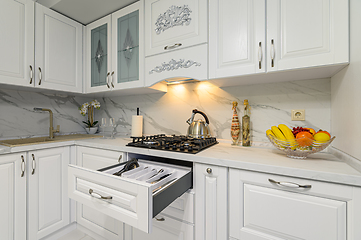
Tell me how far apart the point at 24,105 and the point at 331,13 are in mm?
2767

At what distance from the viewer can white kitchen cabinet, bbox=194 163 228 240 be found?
3.29 feet

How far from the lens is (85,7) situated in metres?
1.74

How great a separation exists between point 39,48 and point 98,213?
169 centimetres

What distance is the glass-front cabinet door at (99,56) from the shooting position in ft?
6.13

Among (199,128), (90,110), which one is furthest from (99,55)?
(199,128)

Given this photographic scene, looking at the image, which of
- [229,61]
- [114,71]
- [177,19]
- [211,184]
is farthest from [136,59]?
[211,184]

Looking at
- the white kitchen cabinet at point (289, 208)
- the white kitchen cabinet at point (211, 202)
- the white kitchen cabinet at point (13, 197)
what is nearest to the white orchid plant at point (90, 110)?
the white kitchen cabinet at point (13, 197)

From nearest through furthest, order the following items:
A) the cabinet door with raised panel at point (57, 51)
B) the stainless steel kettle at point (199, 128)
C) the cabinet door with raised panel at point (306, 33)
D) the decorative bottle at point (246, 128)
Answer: the cabinet door with raised panel at point (306, 33)
the decorative bottle at point (246, 128)
the stainless steel kettle at point (199, 128)
the cabinet door with raised panel at point (57, 51)

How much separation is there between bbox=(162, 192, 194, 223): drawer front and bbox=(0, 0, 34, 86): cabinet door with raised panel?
5.69 feet

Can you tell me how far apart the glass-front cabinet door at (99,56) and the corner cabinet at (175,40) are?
0.54m

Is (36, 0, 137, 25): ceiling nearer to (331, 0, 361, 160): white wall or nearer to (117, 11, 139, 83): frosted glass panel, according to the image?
(117, 11, 139, 83): frosted glass panel

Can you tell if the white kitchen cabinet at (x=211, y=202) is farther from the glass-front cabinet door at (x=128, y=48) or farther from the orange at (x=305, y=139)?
the glass-front cabinet door at (x=128, y=48)

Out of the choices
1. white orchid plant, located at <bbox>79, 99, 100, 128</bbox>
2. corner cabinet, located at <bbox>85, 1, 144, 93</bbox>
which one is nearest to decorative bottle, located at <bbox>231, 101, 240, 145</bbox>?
corner cabinet, located at <bbox>85, 1, 144, 93</bbox>

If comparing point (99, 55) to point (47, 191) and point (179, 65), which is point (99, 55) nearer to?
point (179, 65)
